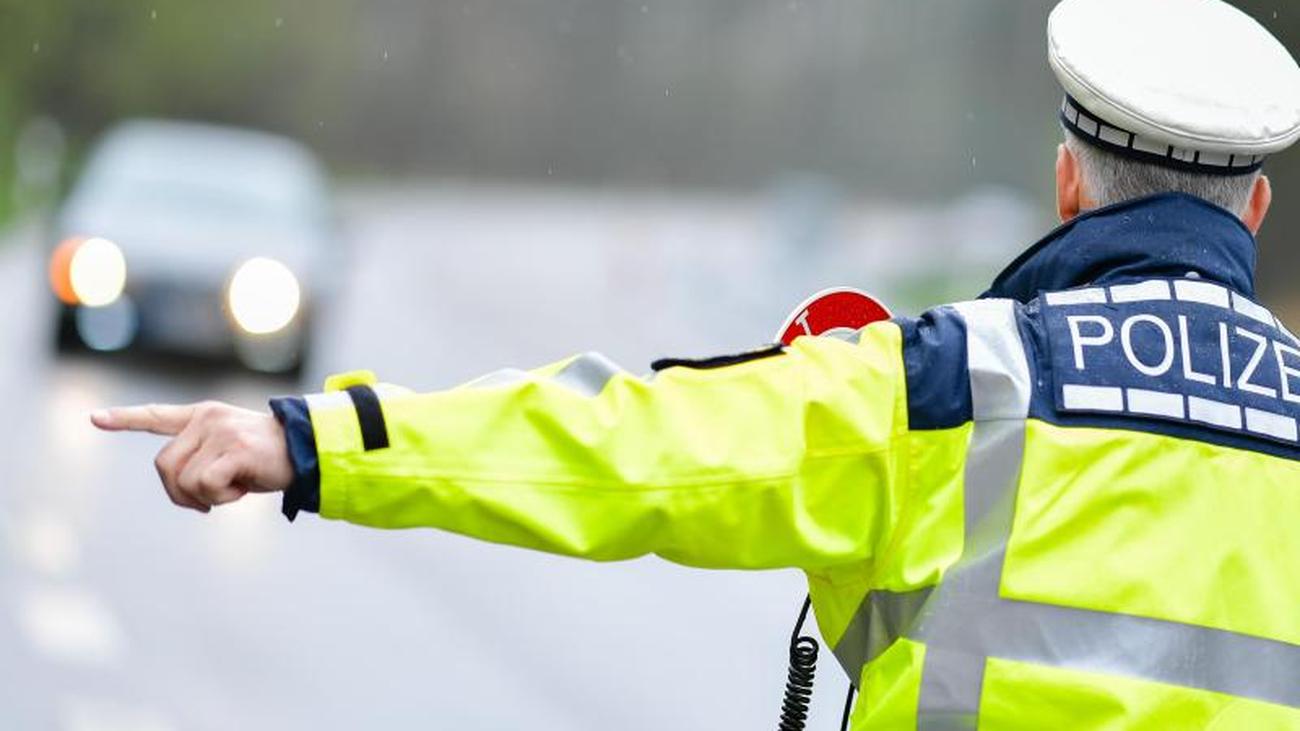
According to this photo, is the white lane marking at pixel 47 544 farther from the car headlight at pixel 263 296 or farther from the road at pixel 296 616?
the car headlight at pixel 263 296

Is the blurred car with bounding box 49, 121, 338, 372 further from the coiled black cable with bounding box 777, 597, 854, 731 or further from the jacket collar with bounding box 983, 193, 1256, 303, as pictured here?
the jacket collar with bounding box 983, 193, 1256, 303

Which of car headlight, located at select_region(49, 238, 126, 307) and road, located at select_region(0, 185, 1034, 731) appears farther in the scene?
car headlight, located at select_region(49, 238, 126, 307)

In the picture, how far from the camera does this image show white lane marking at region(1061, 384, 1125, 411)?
2.50 metres

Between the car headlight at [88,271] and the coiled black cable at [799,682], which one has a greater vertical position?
the coiled black cable at [799,682]

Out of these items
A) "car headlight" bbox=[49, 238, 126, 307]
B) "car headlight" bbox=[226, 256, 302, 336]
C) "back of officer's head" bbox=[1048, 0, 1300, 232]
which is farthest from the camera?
"car headlight" bbox=[226, 256, 302, 336]

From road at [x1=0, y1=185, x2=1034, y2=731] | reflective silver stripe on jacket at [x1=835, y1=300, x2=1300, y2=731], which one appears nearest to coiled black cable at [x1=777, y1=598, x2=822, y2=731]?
reflective silver stripe on jacket at [x1=835, y1=300, x2=1300, y2=731]

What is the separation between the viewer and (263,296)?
52.7ft

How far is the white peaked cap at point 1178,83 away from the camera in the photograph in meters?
2.56

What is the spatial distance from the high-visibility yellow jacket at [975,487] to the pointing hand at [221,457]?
0.08 meters

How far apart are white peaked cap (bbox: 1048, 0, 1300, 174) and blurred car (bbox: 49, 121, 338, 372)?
1297 centimetres

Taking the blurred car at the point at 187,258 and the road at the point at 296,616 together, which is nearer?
the road at the point at 296,616

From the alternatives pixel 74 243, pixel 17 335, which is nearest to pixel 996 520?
pixel 74 243

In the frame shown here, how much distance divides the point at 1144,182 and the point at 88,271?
13.3 meters

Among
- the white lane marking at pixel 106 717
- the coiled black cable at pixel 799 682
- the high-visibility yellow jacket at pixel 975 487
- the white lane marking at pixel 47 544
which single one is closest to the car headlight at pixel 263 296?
the white lane marking at pixel 47 544
